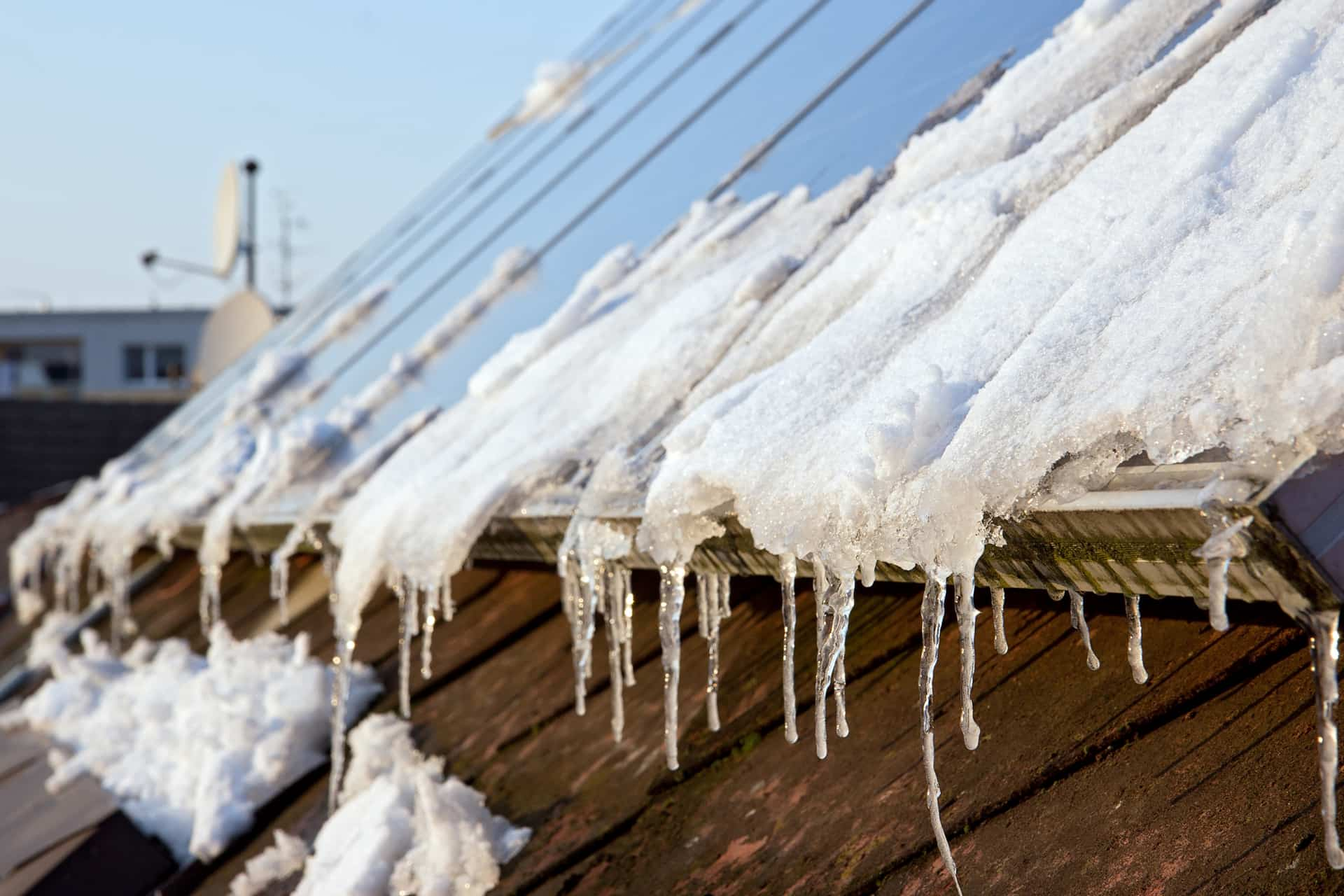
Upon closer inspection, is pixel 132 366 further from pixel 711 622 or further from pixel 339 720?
pixel 711 622

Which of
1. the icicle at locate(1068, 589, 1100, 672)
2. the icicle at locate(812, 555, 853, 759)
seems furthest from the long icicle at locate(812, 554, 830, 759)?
the icicle at locate(1068, 589, 1100, 672)

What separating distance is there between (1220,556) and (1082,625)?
0.42 meters

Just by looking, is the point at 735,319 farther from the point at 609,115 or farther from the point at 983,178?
the point at 609,115

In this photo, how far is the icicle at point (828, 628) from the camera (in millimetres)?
1187

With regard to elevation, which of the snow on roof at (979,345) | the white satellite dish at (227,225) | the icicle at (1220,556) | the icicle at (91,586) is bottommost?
the icicle at (91,586)

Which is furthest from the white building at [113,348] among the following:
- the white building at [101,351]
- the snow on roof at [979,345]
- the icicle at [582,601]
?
the icicle at [582,601]

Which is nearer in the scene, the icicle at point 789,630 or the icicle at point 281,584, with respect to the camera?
the icicle at point 789,630

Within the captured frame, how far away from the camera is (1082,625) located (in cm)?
122

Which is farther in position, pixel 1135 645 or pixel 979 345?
pixel 979 345

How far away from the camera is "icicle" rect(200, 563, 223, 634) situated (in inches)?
145

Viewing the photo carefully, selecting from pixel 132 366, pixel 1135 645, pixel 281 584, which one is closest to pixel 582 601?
pixel 1135 645

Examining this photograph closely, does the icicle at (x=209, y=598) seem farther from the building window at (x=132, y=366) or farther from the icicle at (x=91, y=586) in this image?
the building window at (x=132, y=366)

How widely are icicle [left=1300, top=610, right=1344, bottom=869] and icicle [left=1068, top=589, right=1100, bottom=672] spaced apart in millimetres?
310

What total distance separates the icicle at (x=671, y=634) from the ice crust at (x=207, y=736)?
1.18m
